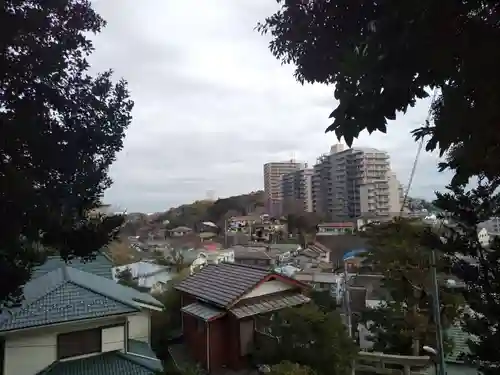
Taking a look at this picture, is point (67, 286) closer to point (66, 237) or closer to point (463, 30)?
point (66, 237)

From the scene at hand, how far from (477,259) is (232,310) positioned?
346 centimetres

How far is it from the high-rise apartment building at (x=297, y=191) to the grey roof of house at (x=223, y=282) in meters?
1.30

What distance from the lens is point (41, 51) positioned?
206 cm

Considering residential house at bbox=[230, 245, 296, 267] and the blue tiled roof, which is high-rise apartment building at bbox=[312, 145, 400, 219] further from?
the blue tiled roof

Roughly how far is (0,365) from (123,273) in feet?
15.8

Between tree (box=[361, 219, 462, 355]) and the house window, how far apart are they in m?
3.78

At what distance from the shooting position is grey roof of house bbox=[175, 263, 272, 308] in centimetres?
570

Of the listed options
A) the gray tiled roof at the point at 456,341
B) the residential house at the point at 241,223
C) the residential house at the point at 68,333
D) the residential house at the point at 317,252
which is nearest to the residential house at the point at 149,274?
the residential house at the point at 241,223

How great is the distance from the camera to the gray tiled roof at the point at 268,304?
5.44 metres

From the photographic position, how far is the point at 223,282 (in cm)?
623

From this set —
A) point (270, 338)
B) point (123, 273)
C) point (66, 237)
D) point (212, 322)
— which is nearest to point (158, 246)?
point (123, 273)

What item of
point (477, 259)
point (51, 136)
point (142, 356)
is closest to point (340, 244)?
point (477, 259)

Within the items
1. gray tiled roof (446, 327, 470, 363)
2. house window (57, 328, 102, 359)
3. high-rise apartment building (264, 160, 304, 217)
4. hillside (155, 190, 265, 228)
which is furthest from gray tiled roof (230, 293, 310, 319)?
hillside (155, 190, 265, 228)

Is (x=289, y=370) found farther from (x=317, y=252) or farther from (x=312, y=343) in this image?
(x=317, y=252)
